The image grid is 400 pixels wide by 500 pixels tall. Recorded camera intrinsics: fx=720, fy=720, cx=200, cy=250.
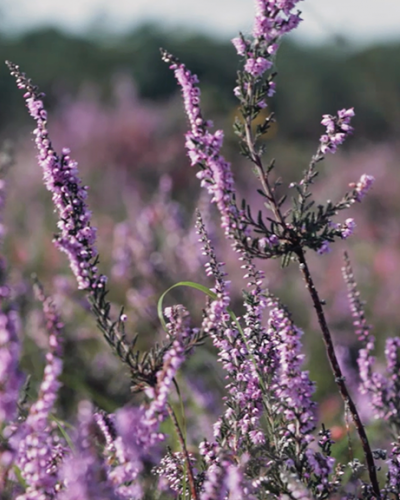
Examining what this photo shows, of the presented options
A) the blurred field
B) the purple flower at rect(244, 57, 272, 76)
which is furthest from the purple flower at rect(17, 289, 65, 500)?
the blurred field

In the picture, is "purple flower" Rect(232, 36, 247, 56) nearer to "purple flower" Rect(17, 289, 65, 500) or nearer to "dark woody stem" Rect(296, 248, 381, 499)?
"dark woody stem" Rect(296, 248, 381, 499)

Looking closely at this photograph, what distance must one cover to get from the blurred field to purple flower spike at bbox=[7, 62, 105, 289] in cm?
127

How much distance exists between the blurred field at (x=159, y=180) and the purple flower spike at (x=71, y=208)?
1265 mm

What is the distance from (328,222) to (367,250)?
9064mm

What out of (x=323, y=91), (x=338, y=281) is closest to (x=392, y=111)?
(x=323, y=91)

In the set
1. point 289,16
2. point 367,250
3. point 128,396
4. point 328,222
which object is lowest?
point 328,222

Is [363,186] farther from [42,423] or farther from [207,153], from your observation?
[42,423]

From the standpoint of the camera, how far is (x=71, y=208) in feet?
6.38

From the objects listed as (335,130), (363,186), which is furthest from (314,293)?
(335,130)

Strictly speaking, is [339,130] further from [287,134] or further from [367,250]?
[287,134]

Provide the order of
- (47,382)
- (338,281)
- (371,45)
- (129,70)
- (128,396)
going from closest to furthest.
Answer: (47,382) < (128,396) < (338,281) < (129,70) < (371,45)

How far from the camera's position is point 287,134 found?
101 feet

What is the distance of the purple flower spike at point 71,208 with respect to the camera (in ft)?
6.26

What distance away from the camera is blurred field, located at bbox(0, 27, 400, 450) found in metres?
5.57
